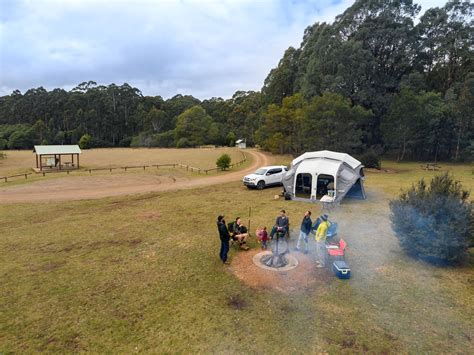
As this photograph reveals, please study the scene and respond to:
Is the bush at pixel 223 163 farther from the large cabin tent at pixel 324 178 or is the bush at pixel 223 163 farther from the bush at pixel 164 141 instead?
the bush at pixel 164 141

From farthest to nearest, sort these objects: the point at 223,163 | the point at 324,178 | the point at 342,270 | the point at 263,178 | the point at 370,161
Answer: the point at 223,163
the point at 370,161
the point at 263,178
the point at 324,178
the point at 342,270

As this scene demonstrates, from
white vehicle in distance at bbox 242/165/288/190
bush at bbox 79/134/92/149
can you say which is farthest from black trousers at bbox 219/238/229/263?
bush at bbox 79/134/92/149

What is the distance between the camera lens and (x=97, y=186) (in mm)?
25484

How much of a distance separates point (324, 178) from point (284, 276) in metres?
11.1

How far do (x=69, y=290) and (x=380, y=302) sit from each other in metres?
8.16

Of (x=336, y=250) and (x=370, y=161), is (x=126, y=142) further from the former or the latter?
(x=336, y=250)

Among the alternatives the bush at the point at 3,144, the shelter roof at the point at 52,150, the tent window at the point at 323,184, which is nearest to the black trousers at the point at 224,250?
the tent window at the point at 323,184

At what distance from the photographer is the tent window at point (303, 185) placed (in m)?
19.6

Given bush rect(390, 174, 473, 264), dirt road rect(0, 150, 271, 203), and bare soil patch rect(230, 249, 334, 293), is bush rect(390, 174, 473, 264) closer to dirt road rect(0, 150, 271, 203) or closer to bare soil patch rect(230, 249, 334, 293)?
bare soil patch rect(230, 249, 334, 293)

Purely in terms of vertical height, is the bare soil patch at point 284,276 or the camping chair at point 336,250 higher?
the camping chair at point 336,250

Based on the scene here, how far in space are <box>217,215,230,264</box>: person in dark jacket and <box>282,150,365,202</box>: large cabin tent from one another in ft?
28.8

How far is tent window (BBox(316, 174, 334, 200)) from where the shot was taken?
1850 centimetres

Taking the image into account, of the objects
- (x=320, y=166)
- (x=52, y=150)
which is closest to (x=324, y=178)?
(x=320, y=166)

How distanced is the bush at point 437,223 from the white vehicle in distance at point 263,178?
40.7ft
